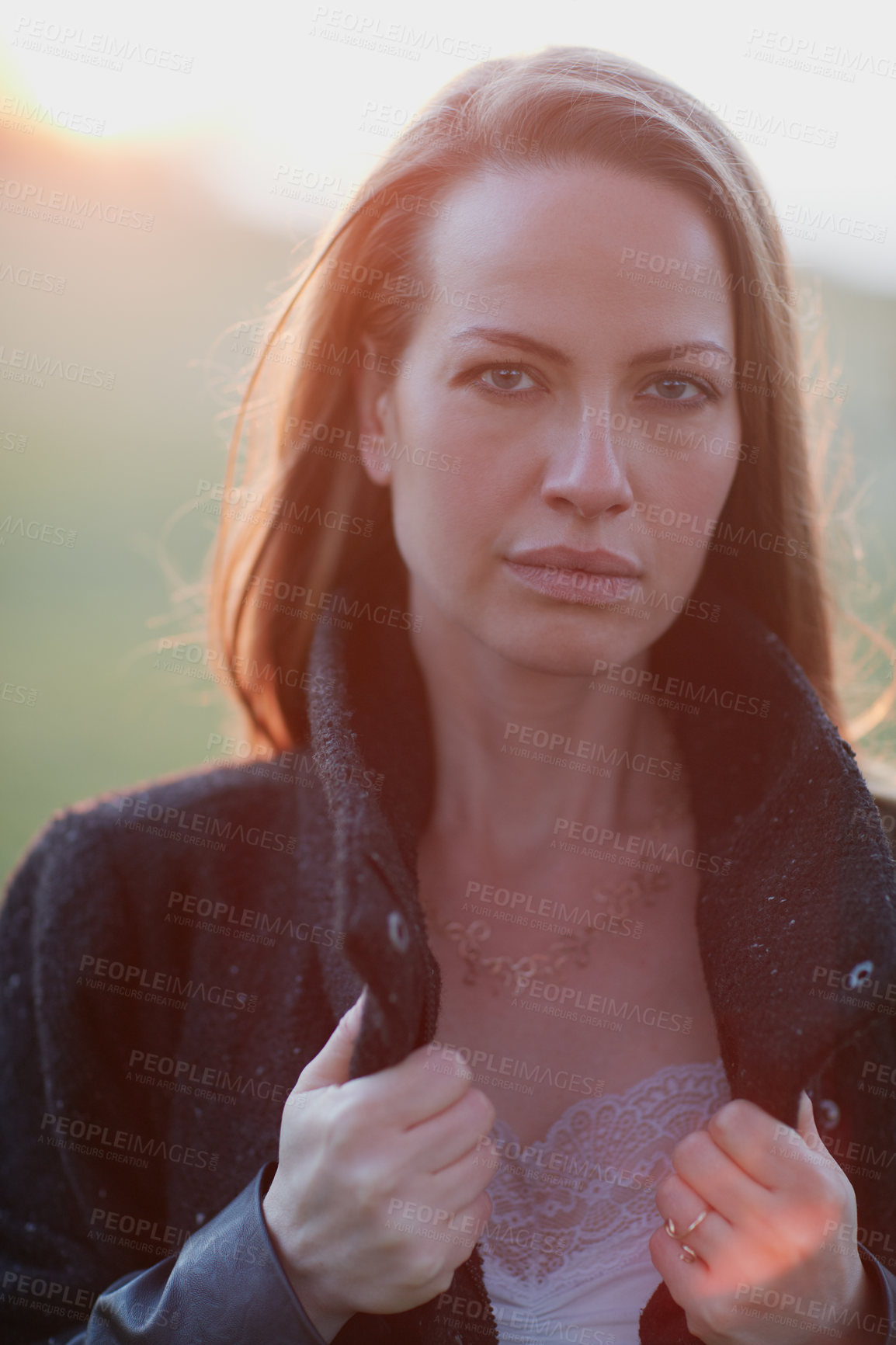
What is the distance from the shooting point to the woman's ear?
1233 mm

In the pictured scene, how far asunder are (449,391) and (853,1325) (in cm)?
99

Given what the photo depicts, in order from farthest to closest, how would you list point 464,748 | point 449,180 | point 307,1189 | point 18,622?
1. point 18,622
2. point 464,748
3. point 449,180
4. point 307,1189

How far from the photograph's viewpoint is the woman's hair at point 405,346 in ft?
3.68

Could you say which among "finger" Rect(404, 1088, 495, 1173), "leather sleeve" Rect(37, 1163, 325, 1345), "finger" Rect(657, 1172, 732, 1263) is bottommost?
"leather sleeve" Rect(37, 1163, 325, 1345)

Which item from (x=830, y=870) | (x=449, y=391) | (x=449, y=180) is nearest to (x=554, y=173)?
(x=449, y=180)

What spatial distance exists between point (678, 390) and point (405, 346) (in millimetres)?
324

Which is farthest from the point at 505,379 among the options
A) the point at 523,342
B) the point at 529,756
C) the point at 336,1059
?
the point at 336,1059

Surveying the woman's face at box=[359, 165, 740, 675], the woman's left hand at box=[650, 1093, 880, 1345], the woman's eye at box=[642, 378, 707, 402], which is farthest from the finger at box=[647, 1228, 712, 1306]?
the woman's eye at box=[642, 378, 707, 402]

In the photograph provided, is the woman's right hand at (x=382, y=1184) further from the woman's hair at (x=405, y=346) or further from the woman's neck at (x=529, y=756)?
the woman's hair at (x=405, y=346)

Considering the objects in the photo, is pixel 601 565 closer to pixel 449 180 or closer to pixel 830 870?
pixel 830 870

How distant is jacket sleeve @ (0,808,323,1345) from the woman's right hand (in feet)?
0.40

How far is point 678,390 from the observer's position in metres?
1.08

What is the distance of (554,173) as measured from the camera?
1076mm

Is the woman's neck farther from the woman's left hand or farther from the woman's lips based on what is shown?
the woman's left hand
